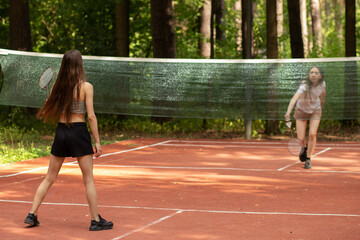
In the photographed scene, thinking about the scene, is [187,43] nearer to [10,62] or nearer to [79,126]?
[10,62]

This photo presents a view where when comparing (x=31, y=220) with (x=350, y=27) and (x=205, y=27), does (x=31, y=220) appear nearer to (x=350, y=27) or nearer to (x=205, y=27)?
(x=350, y=27)

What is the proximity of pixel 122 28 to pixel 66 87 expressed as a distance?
603 inches

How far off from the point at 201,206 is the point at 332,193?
2.24 m

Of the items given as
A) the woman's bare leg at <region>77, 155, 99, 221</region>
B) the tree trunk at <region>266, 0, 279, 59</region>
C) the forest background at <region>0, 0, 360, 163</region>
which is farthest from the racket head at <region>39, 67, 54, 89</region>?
the tree trunk at <region>266, 0, 279, 59</region>

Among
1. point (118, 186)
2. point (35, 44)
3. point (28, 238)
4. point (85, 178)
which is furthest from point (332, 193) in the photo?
point (35, 44)

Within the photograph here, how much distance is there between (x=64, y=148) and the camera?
7398 millimetres

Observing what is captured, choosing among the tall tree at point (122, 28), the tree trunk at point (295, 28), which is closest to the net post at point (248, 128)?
the tree trunk at point (295, 28)

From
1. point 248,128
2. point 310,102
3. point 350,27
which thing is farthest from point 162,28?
point 310,102

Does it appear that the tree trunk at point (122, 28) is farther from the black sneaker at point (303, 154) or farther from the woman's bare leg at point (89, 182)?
the woman's bare leg at point (89, 182)

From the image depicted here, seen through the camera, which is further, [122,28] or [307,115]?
[122,28]

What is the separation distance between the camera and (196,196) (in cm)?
974

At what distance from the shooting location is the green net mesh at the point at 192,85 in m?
17.4

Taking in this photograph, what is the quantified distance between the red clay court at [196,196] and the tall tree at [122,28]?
708cm

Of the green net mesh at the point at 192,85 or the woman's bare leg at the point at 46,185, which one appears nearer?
the woman's bare leg at the point at 46,185
